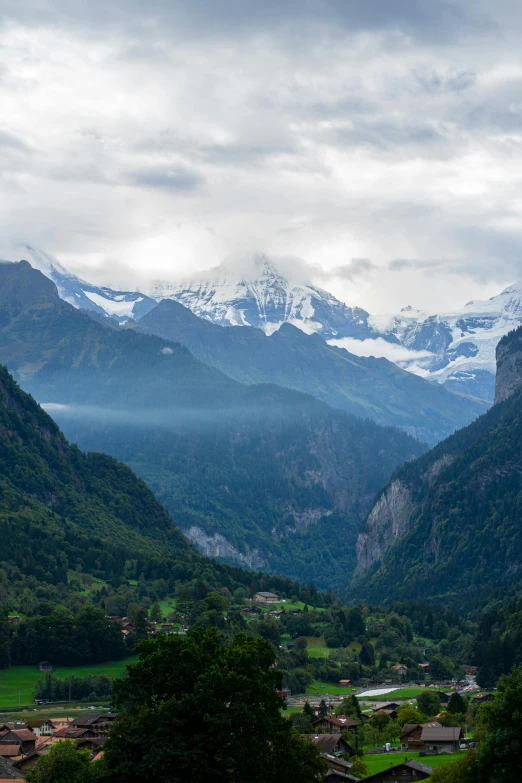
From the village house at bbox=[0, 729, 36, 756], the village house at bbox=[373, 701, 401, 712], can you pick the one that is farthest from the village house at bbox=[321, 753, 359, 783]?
the village house at bbox=[373, 701, 401, 712]

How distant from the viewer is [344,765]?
123 metres

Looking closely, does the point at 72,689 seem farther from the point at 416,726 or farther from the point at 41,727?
the point at 416,726

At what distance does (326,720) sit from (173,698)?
206ft

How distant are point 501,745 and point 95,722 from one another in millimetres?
71481

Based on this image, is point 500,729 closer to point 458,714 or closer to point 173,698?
point 173,698

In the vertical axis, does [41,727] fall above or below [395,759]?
above

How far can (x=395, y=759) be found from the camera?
128 meters

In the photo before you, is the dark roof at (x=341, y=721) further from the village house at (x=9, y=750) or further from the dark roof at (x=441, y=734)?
the village house at (x=9, y=750)

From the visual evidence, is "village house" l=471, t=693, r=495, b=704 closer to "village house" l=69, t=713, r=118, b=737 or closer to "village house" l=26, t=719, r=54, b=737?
"village house" l=69, t=713, r=118, b=737

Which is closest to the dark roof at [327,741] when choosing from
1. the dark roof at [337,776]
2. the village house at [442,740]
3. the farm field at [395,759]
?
the farm field at [395,759]

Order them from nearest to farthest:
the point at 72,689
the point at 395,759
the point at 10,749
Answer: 1. the point at 395,759
2. the point at 10,749
3. the point at 72,689

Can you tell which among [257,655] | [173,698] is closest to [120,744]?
[173,698]

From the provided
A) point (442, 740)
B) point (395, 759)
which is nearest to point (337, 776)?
point (395, 759)

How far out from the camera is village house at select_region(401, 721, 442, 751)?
140 meters
